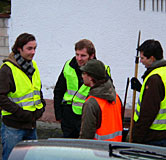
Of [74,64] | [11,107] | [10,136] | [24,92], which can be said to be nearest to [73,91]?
[74,64]

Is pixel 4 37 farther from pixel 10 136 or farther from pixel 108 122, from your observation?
pixel 108 122

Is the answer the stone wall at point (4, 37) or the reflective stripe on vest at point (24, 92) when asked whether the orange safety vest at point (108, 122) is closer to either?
the reflective stripe on vest at point (24, 92)

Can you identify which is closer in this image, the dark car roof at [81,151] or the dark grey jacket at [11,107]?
the dark car roof at [81,151]

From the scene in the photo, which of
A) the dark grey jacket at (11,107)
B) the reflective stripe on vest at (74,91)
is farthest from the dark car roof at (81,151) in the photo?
the reflective stripe on vest at (74,91)

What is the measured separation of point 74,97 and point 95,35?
4.18 metres

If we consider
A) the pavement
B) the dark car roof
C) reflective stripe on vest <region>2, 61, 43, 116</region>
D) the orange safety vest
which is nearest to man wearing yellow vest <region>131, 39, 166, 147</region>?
the orange safety vest

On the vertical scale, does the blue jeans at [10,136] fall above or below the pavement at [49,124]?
above

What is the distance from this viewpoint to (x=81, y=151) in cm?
253

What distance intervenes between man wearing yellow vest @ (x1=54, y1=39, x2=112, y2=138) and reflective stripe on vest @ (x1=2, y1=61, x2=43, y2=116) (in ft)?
1.22

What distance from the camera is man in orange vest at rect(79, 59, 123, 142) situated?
3305mm

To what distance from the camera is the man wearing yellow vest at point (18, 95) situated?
12.6 ft

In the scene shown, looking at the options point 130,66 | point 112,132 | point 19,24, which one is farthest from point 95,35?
point 112,132

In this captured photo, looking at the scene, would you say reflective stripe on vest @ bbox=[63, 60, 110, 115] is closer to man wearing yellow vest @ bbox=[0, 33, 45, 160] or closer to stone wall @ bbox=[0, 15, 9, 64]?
man wearing yellow vest @ bbox=[0, 33, 45, 160]

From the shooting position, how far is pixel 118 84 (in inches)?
336
